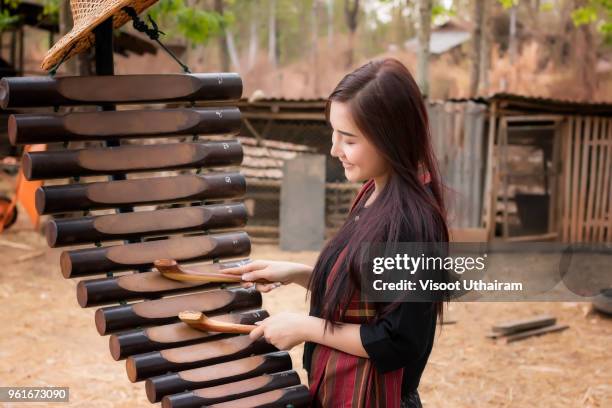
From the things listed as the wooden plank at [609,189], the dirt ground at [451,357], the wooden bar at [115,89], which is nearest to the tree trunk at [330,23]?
the wooden plank at [609,189]

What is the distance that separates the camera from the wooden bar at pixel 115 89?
A: 6.86 ft

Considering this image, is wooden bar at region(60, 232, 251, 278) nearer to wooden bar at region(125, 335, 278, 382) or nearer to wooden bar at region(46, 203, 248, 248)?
wooden bar at region(46, 203, 248, 248)

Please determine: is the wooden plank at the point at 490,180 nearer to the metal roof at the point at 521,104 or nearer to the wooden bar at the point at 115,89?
the metal roof at the point at 521,104

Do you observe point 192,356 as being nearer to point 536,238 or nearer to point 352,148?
point 352,148

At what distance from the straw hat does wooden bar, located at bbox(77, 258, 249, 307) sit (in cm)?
77

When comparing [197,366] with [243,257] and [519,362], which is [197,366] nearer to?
[243,257]

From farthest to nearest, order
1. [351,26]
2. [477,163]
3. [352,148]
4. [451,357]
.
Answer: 1. [351,26]
2. [477,163]
3. [451,357]
4. [352,148]

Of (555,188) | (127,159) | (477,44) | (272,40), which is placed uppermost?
(272,40)

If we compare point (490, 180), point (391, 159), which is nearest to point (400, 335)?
point (391, 159)

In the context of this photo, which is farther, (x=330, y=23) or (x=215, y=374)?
(x=330, y=23)

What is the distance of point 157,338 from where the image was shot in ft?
7.23

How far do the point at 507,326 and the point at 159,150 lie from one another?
4.96 meters

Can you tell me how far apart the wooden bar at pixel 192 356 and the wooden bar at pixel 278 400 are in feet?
0.57

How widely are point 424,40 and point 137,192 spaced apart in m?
10.4
